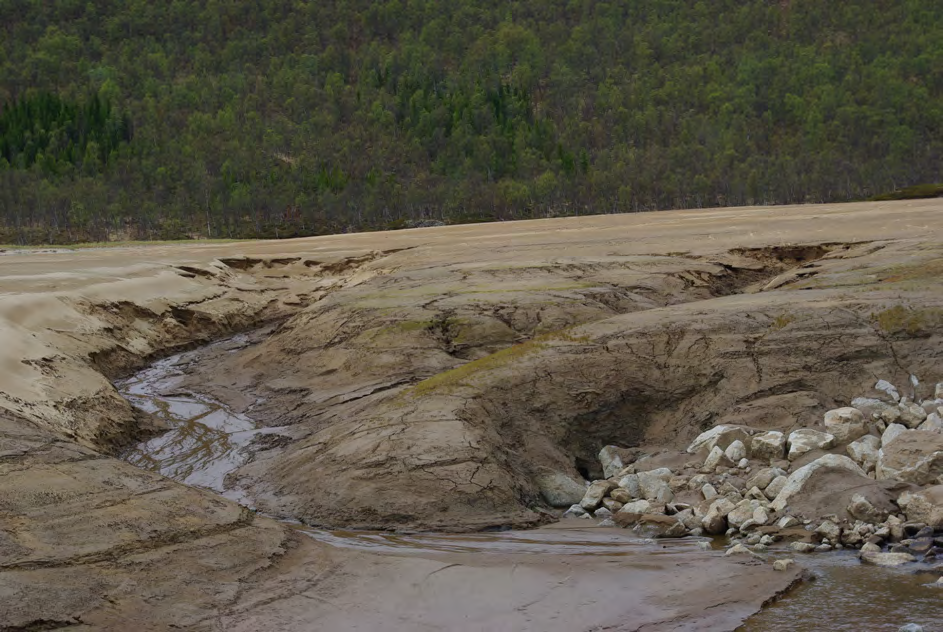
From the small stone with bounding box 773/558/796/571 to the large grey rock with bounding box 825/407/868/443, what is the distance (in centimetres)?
316

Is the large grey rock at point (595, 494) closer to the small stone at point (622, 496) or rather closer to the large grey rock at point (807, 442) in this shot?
the small stone at point (622, 496)

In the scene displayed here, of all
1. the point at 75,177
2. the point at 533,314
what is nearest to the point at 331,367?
the point at 533,314

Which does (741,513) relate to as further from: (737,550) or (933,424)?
(933,424)

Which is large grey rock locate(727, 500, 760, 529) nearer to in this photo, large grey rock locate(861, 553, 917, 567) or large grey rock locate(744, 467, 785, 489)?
large grey rock locate(744, 467, 785, 489)

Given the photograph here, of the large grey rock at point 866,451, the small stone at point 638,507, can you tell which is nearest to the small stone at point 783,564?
the small stone at point 638,507

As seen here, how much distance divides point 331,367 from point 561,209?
4090 inches

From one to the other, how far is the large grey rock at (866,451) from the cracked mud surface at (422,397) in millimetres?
1174

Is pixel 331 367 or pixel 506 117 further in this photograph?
pixel 506 117

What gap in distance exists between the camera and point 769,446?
456 inches

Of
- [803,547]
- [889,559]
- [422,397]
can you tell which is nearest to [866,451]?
[803,547]

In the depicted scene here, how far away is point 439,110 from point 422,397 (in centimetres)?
13090

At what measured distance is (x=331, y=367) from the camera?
1755 cm

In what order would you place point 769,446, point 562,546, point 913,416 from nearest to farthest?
point 562,546 < point 769,446 < point 913,416

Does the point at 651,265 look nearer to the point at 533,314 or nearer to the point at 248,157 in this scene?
the point at 533,314
